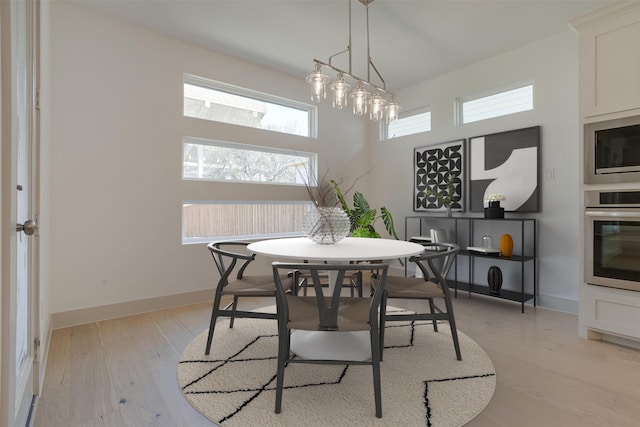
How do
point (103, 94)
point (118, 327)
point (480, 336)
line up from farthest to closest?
point (103, 94), point (118, 327), point (480, 336)

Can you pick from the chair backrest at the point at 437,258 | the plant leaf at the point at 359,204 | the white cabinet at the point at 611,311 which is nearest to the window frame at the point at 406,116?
the plant leaf at the point at 359,204

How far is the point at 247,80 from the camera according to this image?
3.70 meters

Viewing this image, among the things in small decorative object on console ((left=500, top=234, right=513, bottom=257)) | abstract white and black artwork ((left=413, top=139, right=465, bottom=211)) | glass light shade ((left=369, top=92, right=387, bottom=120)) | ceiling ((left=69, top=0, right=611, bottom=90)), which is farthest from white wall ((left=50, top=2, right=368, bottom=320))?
small decorative object on console ((left=500, top=234, right=513, bottom=257))

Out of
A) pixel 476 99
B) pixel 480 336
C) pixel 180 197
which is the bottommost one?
pixel 480 336

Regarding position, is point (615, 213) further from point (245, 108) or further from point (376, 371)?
point (245, 108)

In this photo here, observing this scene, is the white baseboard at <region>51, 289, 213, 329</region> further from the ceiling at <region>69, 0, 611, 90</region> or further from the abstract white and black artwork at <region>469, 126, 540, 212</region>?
the abstract white and black artwork at <region>469, 126, 540, 212</region>

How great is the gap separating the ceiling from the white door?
1400mm

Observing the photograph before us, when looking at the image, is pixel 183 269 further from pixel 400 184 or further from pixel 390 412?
pixel 400 184

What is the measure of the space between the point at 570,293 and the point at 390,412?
2.56 m

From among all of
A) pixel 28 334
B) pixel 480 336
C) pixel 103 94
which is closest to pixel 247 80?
pixel 103 94

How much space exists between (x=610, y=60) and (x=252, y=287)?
2.87m

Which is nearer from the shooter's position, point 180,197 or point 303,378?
point 303,378

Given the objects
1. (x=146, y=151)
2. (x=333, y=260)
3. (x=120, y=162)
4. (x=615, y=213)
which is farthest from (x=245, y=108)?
(x=615, y=213)

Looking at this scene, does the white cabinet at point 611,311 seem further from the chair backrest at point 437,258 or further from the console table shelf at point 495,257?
the chair backrest at point 437,258
